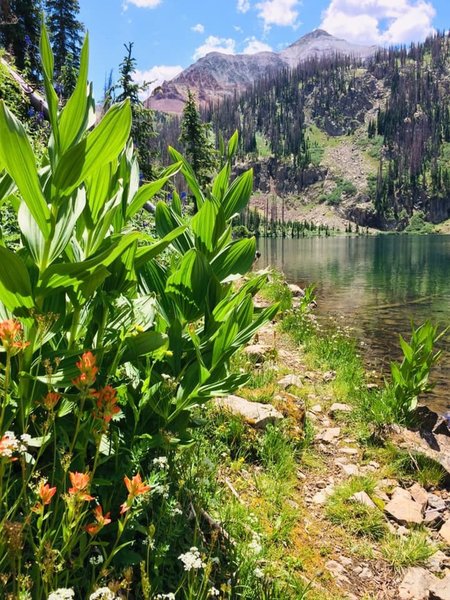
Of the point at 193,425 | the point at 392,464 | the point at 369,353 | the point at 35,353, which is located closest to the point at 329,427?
the point at 392,464

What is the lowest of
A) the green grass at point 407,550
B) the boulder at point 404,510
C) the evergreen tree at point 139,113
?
the boulder at point 404,510

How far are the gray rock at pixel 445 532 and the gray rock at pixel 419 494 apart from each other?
0.94 feet

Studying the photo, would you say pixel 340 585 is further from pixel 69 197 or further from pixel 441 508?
pixel 69 197

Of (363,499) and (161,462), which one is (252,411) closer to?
(363,499)

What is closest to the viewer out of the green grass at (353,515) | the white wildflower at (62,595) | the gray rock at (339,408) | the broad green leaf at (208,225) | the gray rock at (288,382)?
the white wildflower at (62,595)

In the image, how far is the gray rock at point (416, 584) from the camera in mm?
2855

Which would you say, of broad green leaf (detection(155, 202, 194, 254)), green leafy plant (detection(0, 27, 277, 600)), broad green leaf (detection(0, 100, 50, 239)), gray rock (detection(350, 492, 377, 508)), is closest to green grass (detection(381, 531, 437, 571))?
gray rock (detection(350, 492, 377, 508))

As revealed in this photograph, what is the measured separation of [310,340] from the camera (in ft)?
33.7

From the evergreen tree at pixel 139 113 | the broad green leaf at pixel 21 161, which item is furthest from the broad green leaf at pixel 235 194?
the evergreen tree at pixel 139 113

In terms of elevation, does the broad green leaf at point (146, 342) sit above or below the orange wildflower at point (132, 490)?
above

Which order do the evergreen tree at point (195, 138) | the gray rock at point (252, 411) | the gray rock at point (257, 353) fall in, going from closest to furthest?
the gray rock at point (252, 411) → the gray rock at point (257, 353) → the evergreen tree at point (195, 138)

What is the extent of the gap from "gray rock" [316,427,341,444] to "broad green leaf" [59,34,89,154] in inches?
174

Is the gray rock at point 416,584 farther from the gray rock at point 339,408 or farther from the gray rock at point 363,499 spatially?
the gray rock at point 339,408

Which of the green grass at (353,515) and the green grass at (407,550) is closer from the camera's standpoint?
the green grass at (407,550)
